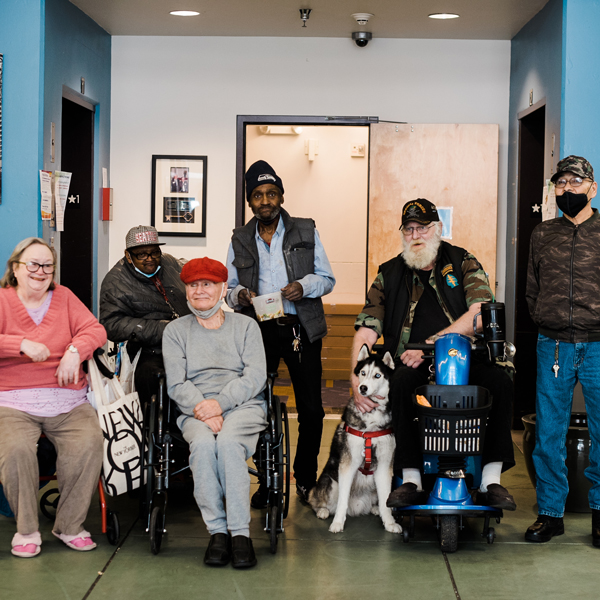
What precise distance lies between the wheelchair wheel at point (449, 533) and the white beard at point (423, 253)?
1232 mm

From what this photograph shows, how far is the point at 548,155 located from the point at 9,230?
3.26 m

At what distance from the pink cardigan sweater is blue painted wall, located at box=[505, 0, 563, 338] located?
2861 mm

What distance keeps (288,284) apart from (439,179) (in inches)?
96.7

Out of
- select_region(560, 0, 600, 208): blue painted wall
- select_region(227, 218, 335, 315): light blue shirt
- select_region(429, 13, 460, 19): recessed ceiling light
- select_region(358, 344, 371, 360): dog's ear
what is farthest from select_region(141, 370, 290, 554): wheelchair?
select_region(429, 13, 460, 19): recessed ceiling light

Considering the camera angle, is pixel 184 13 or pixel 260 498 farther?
pixel 184 13

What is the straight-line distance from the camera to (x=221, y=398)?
3414 mm

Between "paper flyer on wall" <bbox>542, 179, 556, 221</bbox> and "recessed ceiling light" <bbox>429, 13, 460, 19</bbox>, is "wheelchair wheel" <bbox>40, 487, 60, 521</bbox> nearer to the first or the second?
"paper flyer on wall" <bbox>542, 179, 556, 221</bbox>

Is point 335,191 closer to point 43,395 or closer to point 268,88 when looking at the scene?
point 268,88

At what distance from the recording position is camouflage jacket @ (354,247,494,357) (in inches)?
146

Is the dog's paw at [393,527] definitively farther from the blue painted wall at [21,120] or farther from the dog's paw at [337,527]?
the blue painted wall at [21,120]

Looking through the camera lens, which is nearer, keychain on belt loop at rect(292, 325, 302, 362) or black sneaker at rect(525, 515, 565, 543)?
black sneaker at rect(525, 515, 565, 543)

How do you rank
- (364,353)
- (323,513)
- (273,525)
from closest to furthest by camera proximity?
(273,525) < (364,353) < (323,513)

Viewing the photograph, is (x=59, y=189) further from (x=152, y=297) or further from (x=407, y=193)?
(x=407, y=193)

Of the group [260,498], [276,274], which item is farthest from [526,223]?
[260,498]
